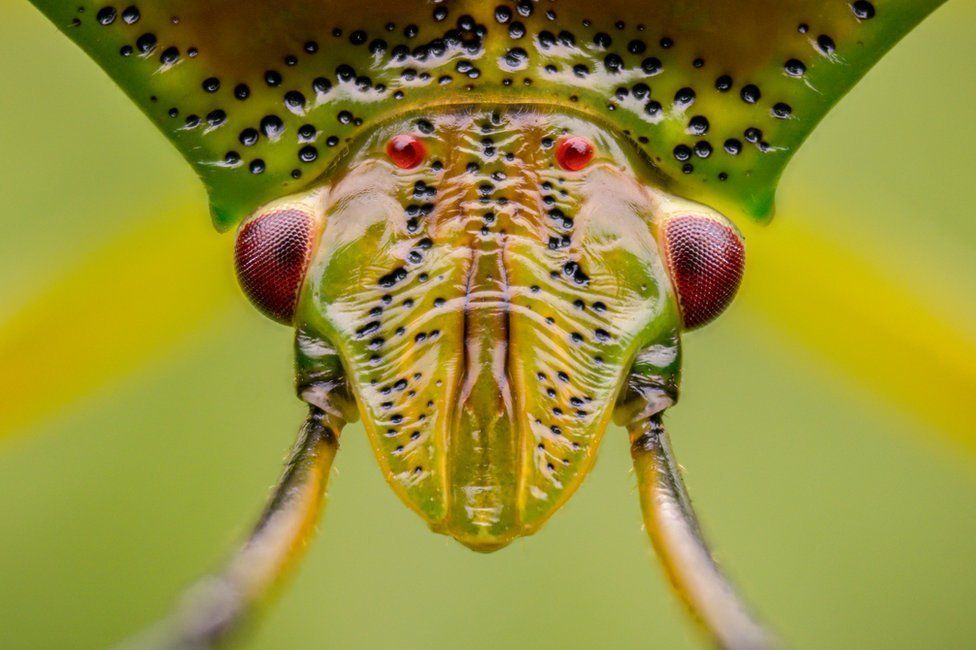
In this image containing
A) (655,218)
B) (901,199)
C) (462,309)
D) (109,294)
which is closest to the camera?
(462,309)

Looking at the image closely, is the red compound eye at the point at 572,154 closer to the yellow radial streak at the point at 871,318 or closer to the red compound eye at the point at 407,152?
the red compound eye at the point at 407,152

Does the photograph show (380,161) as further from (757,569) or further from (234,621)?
(757,569)

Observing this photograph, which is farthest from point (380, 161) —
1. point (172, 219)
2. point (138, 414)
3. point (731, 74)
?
point (138, 414)

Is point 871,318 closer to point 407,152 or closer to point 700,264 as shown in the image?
point 700,264

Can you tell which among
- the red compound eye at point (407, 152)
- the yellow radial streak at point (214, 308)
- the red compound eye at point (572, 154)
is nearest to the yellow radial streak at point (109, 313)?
the yellow radial streak at point (214, 308)

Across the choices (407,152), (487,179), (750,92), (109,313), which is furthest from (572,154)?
(109,313)

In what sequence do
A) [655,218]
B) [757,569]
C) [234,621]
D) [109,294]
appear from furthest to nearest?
[757,569]
[109,294]
[655,218]
[234,621]
